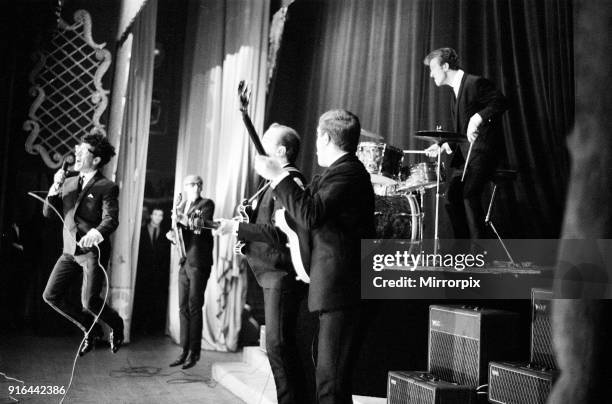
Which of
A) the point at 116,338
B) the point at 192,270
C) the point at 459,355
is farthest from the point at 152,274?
the point at 459,355

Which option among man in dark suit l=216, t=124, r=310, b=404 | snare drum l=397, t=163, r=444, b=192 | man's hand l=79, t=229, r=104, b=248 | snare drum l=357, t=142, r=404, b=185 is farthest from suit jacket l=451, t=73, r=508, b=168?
man's hand l=79, t=229, r=104, b=248

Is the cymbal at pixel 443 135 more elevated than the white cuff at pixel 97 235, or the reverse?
the cymbal at pixel 443 135

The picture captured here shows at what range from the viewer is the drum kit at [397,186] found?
448 cm

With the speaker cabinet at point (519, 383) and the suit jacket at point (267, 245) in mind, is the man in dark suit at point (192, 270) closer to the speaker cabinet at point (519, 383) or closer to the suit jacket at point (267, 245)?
the suit jacket at point (267, 245)

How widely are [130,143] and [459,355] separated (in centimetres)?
293

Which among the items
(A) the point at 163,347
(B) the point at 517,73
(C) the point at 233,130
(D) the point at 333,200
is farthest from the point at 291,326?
(C) the point at 233,130

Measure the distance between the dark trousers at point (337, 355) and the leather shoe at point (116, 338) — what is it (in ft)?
6.83

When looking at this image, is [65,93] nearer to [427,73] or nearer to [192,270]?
[192,270]

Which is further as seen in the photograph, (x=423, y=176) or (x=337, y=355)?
(x=423, y=176)

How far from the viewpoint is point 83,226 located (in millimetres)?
3684

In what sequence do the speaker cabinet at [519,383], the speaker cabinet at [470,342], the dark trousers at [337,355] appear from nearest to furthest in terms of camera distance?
the dark trousers at [337,355]
the speaker cabinet at [519,383]
the speaker cabinet at [470,342]

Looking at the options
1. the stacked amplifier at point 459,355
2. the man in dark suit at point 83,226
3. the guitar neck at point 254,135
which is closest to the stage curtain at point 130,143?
the man in dark suit at point 83,226

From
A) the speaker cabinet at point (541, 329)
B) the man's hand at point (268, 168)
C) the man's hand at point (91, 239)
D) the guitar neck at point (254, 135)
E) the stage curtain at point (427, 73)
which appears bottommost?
the speaker cabinet at point (541, 329)

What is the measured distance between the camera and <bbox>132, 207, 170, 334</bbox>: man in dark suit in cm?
576
